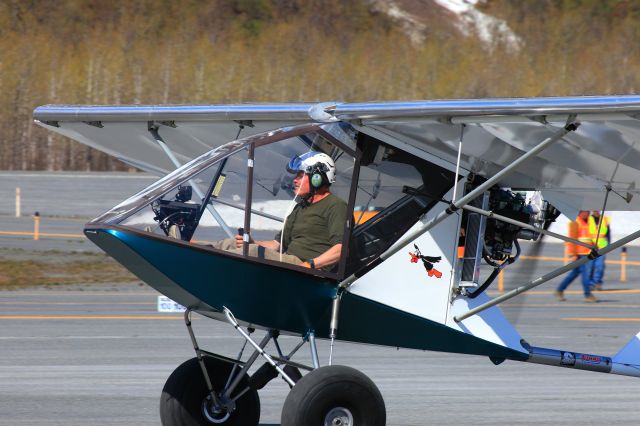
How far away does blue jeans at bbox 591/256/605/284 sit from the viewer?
1973 centimetres

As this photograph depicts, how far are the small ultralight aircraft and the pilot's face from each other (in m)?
0.07

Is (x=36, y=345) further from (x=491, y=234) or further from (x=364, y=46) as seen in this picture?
(x=364, y=46)

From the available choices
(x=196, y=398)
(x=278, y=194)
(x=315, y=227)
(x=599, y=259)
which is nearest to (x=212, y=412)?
(x=196, y=398)

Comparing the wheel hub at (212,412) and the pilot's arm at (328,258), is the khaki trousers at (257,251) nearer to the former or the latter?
the pilot's arm at (328,258)

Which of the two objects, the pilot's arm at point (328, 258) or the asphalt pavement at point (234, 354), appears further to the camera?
the asphalt pavement at point (234, 354)

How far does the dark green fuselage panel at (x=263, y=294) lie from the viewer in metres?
6.72

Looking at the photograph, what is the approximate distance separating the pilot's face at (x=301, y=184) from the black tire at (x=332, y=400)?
1.17 m

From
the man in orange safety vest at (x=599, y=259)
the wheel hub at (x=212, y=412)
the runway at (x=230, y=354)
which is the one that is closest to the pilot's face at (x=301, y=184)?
the wheel hub at (x=212, y=412)

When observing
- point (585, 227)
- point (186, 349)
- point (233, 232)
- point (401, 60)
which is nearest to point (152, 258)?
point (233, 232)

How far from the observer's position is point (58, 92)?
135 ft

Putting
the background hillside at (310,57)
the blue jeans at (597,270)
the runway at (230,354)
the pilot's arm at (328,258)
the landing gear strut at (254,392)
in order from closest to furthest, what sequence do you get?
the landing gear strut at (254,392) < the pilot's arm at (328,258) < the runway at (230,354) < the blue jeans at (597,270) < the background hillside at (310,57)

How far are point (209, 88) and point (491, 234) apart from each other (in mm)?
33622

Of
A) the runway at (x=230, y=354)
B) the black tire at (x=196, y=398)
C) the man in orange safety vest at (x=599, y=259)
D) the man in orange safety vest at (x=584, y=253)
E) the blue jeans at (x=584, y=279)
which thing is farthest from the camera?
the blue jeans at (x=584, y=279)

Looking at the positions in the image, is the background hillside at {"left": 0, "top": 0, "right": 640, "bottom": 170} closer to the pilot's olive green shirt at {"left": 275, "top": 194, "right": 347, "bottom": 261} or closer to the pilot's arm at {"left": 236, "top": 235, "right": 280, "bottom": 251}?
the pilot's olive green shirt at {"left": 275, "top": 194, "right": 347, "bottom": 261}
